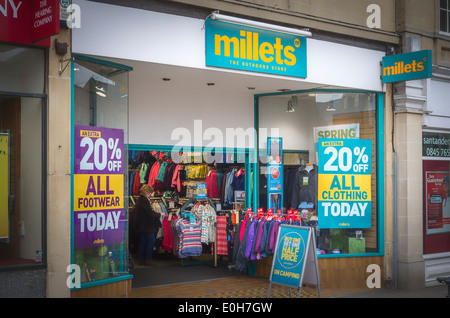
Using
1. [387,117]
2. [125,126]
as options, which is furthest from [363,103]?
[125,126]

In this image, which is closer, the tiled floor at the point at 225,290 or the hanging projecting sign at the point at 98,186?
the hanging projecting sign at the point at 98,186

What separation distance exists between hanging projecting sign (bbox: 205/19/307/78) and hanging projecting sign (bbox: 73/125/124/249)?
206 cm

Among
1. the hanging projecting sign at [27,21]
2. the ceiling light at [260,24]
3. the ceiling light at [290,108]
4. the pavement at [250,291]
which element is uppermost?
the ceiling light at [260,24]

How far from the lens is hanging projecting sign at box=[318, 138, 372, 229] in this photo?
33.4 ft

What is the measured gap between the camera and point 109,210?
7.89 m

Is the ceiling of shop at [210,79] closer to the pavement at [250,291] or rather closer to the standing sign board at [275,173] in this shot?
the standing sign board at [275,173]

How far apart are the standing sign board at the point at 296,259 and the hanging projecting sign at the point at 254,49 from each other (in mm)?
2770

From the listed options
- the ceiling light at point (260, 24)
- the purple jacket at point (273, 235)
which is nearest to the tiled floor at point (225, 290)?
the purple jacket at point (273, 235)

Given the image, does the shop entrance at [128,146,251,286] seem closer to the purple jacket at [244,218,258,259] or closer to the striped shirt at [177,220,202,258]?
the striped shirt at [177,220,202,258]

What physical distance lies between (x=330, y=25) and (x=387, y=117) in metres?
2.19

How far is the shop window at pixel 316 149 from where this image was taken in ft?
33.7

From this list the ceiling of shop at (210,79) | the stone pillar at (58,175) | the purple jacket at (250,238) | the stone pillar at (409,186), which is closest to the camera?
the stone pillar at (58,175)

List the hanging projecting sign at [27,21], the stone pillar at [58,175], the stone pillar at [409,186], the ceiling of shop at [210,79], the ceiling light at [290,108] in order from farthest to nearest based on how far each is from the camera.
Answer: the ceiling light at [290,108]
the stone pillar at [409,186]
the ceiling of shop at [210,79]
the stone pillar at [58,175]
the hanging projecting sign at [27,21]
